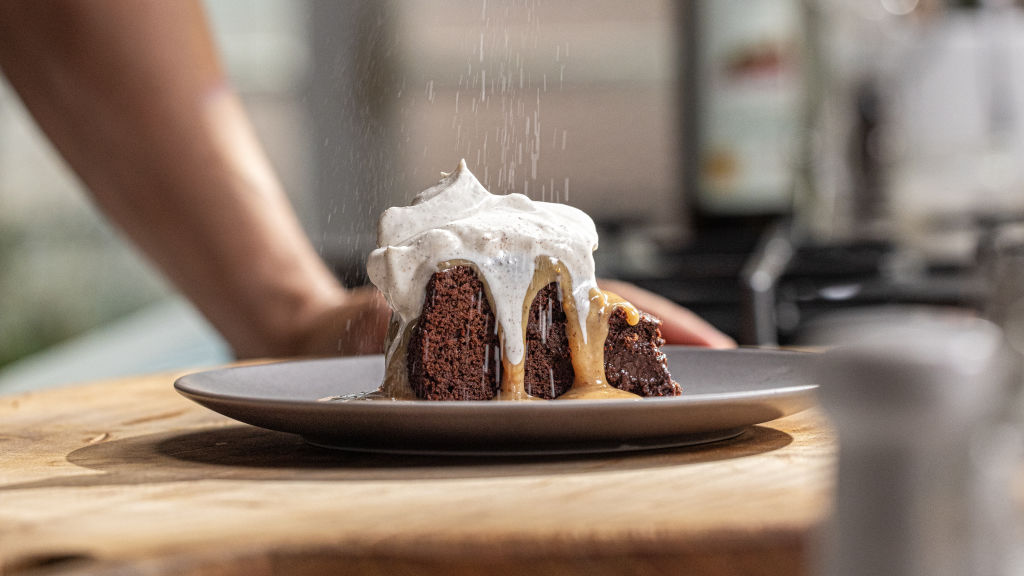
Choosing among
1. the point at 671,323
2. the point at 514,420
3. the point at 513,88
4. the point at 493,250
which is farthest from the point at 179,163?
the point at 513,88

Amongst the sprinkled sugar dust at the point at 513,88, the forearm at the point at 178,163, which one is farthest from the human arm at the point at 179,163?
the sprinkled sugar dust at the point at 513,88

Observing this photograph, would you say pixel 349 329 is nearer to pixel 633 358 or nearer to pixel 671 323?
pixel 671 323

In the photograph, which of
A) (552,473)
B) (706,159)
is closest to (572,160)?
(706,159)

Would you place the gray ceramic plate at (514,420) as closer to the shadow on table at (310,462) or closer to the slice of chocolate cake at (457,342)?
the shadow on table at (310,462)

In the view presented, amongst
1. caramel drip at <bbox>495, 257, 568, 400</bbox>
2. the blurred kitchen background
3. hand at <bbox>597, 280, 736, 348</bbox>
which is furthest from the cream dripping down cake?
the blurred kitchen background

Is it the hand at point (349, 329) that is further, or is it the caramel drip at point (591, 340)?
the hand at point (349, 329)

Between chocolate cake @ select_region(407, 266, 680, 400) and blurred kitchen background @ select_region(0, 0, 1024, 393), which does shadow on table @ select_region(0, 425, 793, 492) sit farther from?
blurred kitchen background @ select_region(0, 0, 1024, 393)
